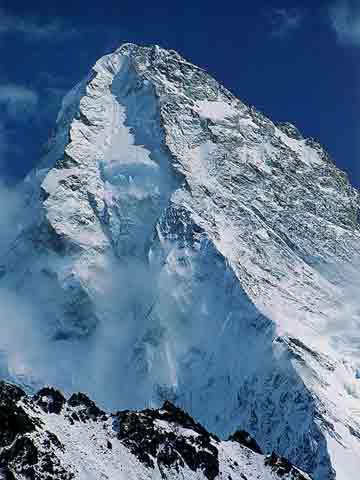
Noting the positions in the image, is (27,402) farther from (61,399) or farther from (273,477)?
(273,477)

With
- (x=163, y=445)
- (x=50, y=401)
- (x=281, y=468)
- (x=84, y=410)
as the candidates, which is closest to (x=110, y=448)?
(x=163, y=445)

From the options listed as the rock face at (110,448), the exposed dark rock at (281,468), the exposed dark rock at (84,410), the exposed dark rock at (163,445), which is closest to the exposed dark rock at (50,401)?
the rock face at (110,448)

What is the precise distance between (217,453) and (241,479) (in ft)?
13.5

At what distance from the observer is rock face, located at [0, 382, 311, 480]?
12900cm

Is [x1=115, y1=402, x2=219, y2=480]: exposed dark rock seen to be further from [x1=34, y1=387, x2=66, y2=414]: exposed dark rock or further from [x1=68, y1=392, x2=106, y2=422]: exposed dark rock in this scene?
[x1=34, y1=387, x2=66, y2=414]: exposed dark rock

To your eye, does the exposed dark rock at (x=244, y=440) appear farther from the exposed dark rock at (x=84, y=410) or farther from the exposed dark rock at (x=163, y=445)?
the exposed dark rock at (x=84, y=410)

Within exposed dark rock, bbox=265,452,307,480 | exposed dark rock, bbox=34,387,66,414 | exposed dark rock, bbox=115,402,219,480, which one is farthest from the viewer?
exposed dark rock, bbox=265,452,307,480

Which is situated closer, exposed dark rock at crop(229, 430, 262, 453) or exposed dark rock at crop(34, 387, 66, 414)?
exposed dark rock at crop(34, 387, 66, 414)

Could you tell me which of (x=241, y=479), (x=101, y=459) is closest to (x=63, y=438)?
(x=101, y=459)

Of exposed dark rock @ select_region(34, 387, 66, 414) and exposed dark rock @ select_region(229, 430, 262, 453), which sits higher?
exposed dark rock @ select_region(229, 430, 262, 453)

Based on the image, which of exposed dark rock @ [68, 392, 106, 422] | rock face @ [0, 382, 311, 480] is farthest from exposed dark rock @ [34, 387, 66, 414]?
exposed dark rock @ [68, 392, 106, 422]

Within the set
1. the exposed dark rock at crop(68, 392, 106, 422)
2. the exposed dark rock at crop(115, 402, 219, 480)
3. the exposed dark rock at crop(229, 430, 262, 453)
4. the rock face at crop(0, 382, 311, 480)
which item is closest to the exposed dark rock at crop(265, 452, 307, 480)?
the rock face at crop(0, 382, 311, 480)

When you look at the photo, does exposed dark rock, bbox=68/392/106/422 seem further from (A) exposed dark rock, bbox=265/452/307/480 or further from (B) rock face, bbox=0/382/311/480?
(A) exposed dark rock, bbox=265/452/307/480

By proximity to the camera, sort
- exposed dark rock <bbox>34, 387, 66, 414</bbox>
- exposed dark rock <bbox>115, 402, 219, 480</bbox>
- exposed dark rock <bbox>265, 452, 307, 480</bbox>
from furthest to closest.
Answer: exposed dark rock <bbox>265, 452, 307, 480</bbox>, exposed dark rock <bbox>34, 387, 66, 414</bbox>, exposed dark rock <bbox>115, 402, 219, 480</bbox>
